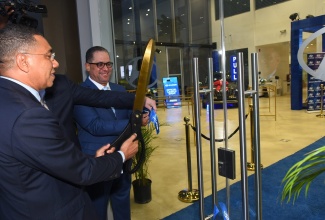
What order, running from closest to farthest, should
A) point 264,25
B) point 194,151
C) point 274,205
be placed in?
point 274,205 < point 194,151 < point 264,25

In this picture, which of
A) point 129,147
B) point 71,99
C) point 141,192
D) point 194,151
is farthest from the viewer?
point 194,151

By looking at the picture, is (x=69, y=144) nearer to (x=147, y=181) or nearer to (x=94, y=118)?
(x=94, y=118)

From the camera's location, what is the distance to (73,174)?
1.03m

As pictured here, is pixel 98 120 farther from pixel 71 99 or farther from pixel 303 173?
pixel 303 173

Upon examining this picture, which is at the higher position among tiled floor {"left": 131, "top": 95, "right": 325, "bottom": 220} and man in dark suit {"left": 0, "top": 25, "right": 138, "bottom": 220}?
man in dark suit {"left": 0, "top": 25, "right": 138, "bottom": 220}

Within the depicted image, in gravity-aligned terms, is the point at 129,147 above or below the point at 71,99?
below

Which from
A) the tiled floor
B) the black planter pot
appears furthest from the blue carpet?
the black planter pot

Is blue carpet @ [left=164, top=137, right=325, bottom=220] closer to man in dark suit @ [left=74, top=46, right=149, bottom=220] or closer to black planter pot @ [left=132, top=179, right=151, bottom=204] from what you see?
black planter pot @ [left=132, top=179, right=151, bottom=204]

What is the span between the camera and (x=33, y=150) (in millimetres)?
948

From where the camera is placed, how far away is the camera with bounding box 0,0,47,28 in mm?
1849

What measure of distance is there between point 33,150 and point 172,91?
35.3ft

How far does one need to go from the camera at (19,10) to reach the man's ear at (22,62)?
3.32 feet

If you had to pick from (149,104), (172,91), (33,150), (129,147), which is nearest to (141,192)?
(149,104)

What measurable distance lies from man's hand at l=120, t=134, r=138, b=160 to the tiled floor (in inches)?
65.4
